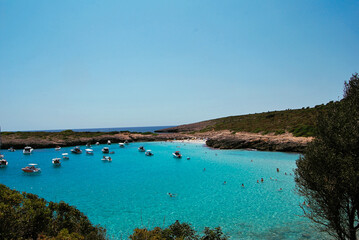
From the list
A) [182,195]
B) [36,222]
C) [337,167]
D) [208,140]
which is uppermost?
[337,167]

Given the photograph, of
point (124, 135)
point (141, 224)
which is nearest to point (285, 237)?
point (141, 224)

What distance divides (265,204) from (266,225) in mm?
5813

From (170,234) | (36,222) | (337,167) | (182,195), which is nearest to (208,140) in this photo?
(182,195)

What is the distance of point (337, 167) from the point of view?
43.1 feet

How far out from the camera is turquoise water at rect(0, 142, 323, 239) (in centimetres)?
2055

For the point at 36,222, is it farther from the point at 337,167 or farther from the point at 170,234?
the point at 337,167

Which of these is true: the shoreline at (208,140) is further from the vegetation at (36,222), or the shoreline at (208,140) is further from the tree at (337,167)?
the vegetation at (36,222)

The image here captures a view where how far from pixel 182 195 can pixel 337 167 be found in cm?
2061

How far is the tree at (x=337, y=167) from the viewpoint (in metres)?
12.7

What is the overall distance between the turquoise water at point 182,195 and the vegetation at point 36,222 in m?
6.57

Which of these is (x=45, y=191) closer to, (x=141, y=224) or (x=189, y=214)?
(x=141, y=224)

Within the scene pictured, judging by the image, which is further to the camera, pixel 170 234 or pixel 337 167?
pixel 337 167

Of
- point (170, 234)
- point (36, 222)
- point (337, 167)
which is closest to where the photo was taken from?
point (170, 234)

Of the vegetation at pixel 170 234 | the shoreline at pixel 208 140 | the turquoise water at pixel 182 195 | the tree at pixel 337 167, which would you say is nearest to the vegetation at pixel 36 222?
the vegetation at pixel 170 234
